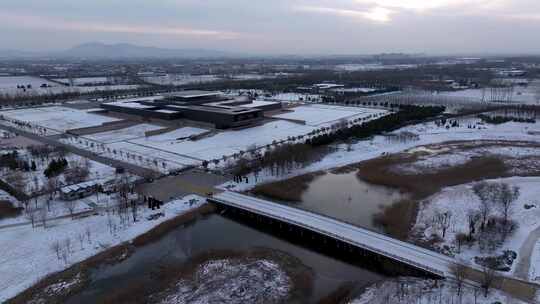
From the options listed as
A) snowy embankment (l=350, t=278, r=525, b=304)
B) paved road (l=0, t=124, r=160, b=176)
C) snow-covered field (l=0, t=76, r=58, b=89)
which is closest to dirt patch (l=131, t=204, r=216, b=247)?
paved road (l=0, t=124, r=160, b=176)

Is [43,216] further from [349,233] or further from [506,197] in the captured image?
[506,197]

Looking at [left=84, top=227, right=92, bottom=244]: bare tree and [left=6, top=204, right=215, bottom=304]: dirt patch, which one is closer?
[left=6, top=204, right=215, bottom=304]: dirt patch

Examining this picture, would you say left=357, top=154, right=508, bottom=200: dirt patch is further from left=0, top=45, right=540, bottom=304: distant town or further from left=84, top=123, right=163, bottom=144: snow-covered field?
left=84, top=123, right=163, bottom=144: snow-covered field

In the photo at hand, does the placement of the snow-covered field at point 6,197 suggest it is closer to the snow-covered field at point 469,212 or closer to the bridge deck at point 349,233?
the bridge deck at point 349,233

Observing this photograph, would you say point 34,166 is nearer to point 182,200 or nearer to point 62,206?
point 62,206

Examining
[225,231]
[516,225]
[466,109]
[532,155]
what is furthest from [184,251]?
[466,109]

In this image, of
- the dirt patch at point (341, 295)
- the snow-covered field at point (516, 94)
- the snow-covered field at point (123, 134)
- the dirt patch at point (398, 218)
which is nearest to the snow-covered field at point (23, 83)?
the snow-covered field at point (123, 134)
